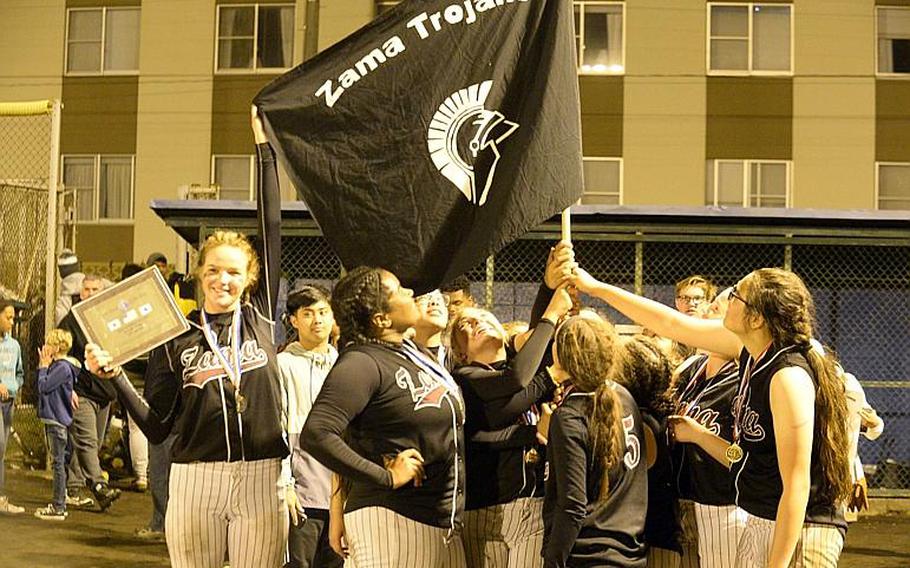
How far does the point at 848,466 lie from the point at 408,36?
260 cm

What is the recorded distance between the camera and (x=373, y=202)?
561 centimetres

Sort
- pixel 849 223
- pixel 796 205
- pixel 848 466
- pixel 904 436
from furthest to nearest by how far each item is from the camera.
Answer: pixel 796 205
pixel 904 436
pixel 849 223
pixel 848 466

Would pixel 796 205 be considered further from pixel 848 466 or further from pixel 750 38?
pixel 848 466

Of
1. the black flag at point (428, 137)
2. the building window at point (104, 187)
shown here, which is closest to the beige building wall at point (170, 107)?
the building window at point (104, 187)

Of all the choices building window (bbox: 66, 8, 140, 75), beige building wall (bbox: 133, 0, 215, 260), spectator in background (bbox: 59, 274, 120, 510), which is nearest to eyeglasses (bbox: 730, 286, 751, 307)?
spectator in background (bbox: 59, 274, 120, 510)

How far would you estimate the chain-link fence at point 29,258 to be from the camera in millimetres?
12664

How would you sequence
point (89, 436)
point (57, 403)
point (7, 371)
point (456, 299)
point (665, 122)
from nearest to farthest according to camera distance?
point (456, 299), point (7, 371), point (57, 403), point (89, 436), point (665, 122)

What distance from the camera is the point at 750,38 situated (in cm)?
2381

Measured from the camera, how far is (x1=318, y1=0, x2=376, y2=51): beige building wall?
23.9 m

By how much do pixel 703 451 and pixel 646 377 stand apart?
386 mm

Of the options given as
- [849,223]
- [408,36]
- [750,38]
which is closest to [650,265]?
[849,223]

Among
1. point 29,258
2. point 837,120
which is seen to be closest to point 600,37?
point 837,120

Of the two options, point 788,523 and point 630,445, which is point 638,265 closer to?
point 630,445

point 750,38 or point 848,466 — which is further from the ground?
point 750,38
